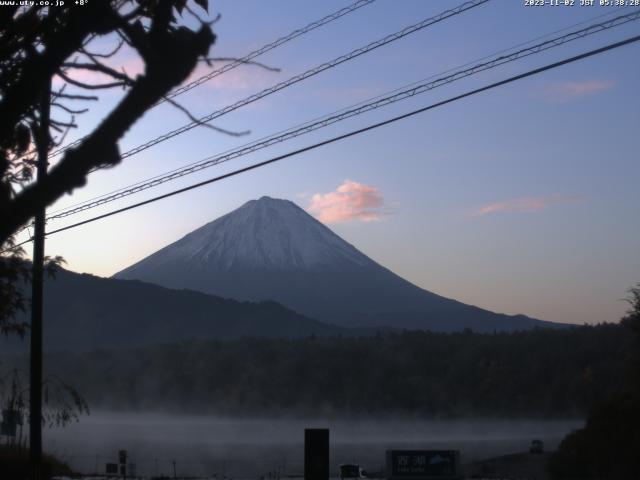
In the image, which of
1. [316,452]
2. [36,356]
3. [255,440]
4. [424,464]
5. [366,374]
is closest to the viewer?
[316,452]

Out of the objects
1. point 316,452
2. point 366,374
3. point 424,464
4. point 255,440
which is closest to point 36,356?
point 316,452

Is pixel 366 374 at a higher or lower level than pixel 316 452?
lower

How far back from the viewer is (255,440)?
320 ft

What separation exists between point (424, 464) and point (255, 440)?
2916 inches

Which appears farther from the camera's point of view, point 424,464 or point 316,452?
point 424,464

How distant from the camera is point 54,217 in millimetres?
25281

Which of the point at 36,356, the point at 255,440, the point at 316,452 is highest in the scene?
the point at 36,356

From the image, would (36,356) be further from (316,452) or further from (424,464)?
(424,464)

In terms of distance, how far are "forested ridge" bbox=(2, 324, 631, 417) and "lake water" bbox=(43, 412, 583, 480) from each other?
4.43 meters

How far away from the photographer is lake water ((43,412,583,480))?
7012cm

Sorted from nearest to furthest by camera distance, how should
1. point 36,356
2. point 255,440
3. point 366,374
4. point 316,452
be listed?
point 316,452, point 36,356, point 255,440, point 366,374

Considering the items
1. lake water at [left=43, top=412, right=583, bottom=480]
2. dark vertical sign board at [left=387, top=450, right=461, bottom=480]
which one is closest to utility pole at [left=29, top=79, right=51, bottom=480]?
dark vertical sign board at [left=387, top=450, right=461, bottom=480]

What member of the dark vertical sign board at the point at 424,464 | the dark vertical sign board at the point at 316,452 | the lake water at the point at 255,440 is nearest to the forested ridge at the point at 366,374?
the lake water at the point at 255,440

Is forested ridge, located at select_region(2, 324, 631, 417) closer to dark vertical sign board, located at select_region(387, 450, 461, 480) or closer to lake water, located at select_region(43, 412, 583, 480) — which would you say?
lake water, located at select_region(43, 412, 583, 480)
